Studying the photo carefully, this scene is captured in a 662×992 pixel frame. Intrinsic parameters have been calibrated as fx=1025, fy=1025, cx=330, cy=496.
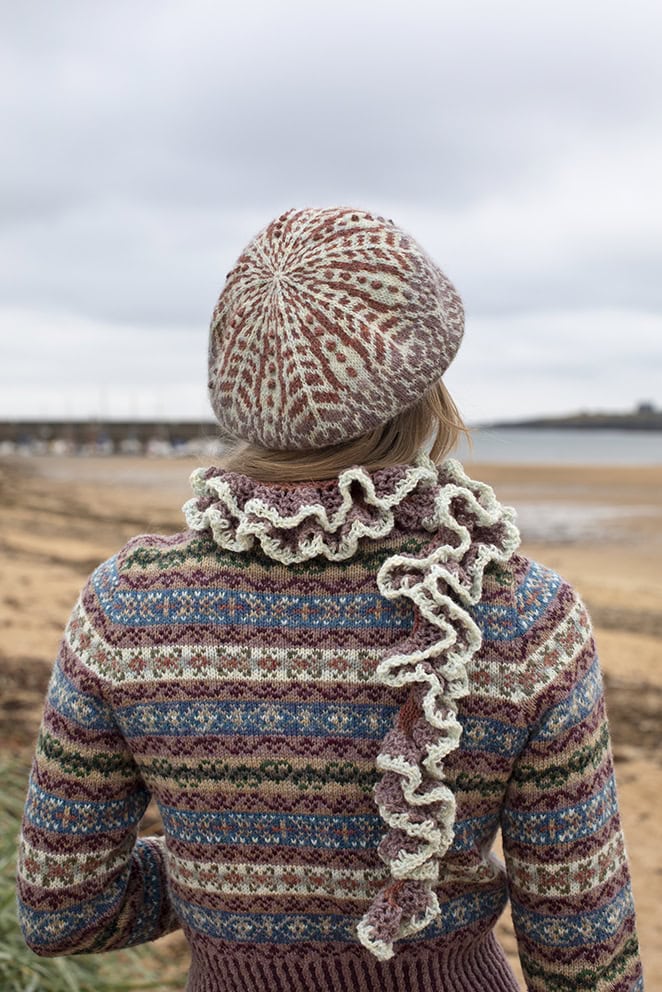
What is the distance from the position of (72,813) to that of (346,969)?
17.9 inches

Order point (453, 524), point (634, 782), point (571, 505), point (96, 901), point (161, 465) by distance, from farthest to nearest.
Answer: point (161, 465), point (571, 505), point (634, 782), point (96, 901), point (453, 524)

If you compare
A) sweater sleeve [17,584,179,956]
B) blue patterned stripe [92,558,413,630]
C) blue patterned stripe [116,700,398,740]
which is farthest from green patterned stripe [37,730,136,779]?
blue patterned stripe [92,558,413,630]

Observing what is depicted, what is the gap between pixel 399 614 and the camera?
1324mm

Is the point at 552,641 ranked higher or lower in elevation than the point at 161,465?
higher

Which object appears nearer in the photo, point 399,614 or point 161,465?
point 399,614

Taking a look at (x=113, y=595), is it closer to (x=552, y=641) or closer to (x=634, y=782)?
(x=552, y=641)

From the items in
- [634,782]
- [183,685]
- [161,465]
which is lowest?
[161,465]

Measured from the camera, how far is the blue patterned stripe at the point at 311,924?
1.44 meters

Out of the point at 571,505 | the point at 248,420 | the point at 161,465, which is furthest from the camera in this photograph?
the point at 161,465

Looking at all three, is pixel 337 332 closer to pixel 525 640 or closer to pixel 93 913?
pixel 525 640

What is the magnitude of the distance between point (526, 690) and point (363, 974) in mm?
499

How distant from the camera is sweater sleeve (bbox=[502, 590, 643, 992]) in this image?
1347 mm

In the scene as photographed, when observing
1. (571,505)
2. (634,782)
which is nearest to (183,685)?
(634,782)

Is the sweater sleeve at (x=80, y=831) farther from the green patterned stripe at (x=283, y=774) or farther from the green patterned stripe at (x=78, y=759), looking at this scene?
the green patterned stripe at (x=283, y=774)
